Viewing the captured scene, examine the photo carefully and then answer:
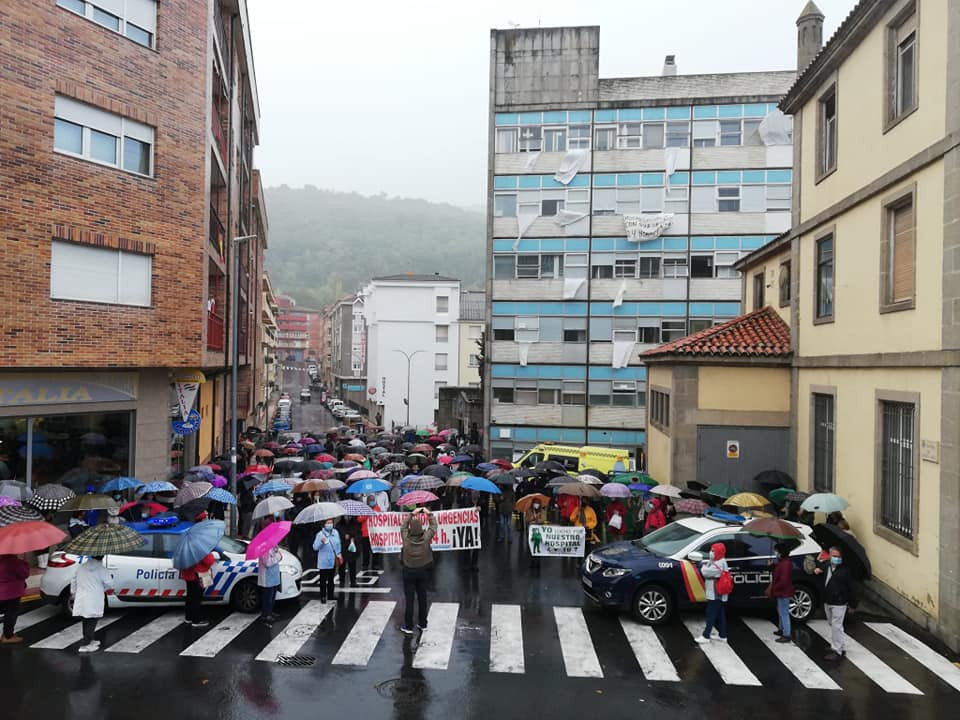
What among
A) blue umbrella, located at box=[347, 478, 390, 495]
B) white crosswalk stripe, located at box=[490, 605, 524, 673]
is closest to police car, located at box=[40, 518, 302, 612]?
white crosswalk stripe, located at box=[490, 605, 524, 673]

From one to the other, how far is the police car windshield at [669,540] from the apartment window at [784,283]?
11.5m

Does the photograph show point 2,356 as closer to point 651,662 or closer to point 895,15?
point 651,662

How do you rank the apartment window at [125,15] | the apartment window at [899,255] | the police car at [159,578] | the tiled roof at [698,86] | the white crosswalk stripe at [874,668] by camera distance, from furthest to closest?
the tiled roof at [698,86], the apartment window at [125,15], the apartment window at [899,255], the police car at [159,578], the white crosswalk stripe at [874,668]

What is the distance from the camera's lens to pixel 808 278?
1858cm

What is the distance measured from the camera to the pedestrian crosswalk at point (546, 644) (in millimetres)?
10172

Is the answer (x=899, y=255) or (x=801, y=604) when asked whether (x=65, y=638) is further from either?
(x=899, y=255)

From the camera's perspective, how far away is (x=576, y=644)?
1120 centimetres

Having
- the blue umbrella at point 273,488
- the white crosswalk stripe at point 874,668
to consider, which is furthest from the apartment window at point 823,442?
A: the blue umbrella at point 273,488

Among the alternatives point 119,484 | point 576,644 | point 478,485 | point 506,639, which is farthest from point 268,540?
point 119,484

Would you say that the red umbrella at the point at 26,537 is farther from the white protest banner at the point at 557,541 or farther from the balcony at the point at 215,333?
the balcony at the point at 215,333

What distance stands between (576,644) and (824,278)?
458 inches

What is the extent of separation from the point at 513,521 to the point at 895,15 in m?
15.5

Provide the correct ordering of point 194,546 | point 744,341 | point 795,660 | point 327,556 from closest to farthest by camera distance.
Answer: point 795,660, point 194,546, point 327,556, point 744,341

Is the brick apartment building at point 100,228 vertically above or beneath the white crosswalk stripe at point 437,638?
above
